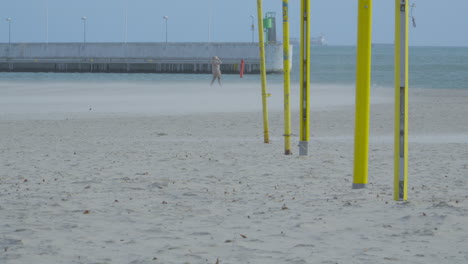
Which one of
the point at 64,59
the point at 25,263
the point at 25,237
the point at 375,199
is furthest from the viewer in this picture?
the point at 64,59

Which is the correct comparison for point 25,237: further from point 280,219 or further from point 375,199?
point 375,199

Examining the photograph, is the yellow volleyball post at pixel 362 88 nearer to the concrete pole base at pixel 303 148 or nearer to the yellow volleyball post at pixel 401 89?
the yellow volleyball post at pixel 401 89

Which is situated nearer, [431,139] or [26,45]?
[431,139]

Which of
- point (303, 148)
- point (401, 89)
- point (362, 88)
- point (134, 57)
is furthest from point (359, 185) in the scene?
point (134, 57)

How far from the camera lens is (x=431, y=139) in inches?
633

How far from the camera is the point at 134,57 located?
84250 mm

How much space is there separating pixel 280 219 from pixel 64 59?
7854 cm

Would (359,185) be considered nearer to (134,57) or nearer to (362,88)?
(362,88)

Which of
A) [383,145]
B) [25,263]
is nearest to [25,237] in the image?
[25,263]

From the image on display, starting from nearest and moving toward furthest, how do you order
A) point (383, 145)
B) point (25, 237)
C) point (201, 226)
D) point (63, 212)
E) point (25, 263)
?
point (25, 263) < point (25, 237) < point (201, 226) < point (63, 212) < point (383, 145)

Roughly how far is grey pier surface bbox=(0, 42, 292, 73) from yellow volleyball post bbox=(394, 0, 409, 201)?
224 feet

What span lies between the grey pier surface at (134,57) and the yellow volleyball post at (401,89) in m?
68.1

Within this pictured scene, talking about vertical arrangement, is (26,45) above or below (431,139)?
above

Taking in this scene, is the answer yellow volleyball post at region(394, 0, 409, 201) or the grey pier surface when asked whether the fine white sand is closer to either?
yellow volleyball post at region(394, 0, 409, 201)
